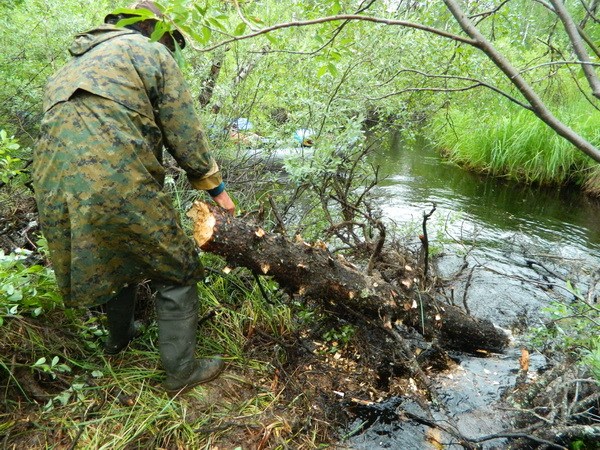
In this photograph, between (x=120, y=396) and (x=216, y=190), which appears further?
(x=216, y=190)

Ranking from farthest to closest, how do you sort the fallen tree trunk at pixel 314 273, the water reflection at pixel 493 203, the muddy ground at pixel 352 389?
the water reflection at pixel 493 203 → the fallen tree trunk at pixel 314 273 → the muddy ground at pixel 352 389

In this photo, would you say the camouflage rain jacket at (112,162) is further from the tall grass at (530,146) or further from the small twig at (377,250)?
the tall grass at (530,146)

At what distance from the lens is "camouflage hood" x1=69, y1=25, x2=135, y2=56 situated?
2.02 m

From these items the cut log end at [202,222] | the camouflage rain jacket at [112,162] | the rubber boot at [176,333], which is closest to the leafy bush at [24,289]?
the camouflage rain jacket at [112,162]

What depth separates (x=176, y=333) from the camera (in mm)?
2252

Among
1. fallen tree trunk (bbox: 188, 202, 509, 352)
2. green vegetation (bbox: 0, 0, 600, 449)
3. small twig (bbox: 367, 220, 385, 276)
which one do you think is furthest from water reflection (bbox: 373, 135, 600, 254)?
fallen tree trunk (bbox: 188, 202, 509, 352)

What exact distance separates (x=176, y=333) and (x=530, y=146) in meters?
8.65

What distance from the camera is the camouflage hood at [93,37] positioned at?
202 cm

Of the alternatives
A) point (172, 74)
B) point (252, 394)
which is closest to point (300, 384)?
point (252, 394)

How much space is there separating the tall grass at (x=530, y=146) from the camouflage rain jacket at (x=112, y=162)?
6649 mm

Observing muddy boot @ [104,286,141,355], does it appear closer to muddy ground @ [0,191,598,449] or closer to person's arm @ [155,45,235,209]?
muddy ground @ [0,191,598,449]

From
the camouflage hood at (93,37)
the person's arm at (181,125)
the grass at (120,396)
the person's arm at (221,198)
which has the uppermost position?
the camouflage hood at (93,37)

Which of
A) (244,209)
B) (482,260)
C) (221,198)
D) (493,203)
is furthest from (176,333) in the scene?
(493,203)

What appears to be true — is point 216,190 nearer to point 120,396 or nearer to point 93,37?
point 93,37
